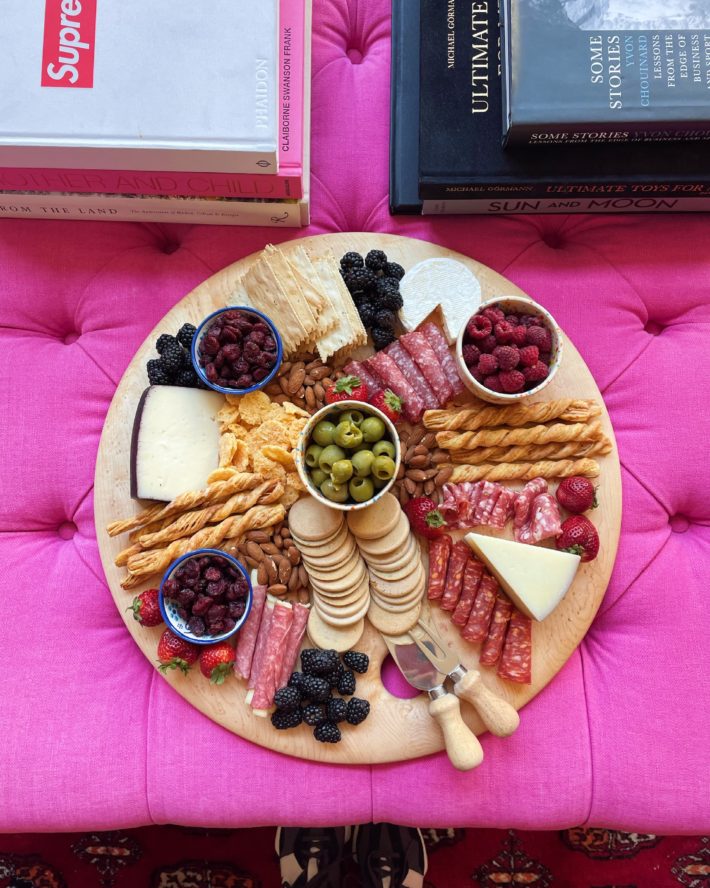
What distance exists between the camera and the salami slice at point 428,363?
1.37m

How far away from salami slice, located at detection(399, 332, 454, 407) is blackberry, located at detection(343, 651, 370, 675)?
0.55m

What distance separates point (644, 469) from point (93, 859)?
1.75 meters

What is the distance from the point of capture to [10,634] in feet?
4.61

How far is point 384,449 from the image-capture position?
1.24m

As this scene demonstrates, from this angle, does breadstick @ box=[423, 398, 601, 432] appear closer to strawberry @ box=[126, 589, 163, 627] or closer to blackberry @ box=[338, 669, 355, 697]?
blackberry @ box=[338, 669, 355, 697]

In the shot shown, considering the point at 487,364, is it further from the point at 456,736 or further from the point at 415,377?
the point at 456,736

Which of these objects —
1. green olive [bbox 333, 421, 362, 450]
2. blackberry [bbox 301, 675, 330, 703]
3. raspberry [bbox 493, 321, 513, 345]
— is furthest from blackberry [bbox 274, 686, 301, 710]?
raspberry [bbox 493, 321, 513, 345]

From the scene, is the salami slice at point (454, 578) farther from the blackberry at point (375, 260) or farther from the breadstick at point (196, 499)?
the blackberry at point (375, 260)

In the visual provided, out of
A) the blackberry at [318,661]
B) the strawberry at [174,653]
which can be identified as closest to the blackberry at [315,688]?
the blackberry at [318,661]

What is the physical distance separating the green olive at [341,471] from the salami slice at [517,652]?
0.47 m

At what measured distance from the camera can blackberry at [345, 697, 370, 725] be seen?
1.27 m

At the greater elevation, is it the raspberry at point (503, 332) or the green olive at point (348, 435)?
the raspberry at point (503, 332)

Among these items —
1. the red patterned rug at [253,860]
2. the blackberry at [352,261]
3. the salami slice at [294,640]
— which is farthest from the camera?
the red patterned rug at [253,860]

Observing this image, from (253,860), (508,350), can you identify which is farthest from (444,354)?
(253,860)
